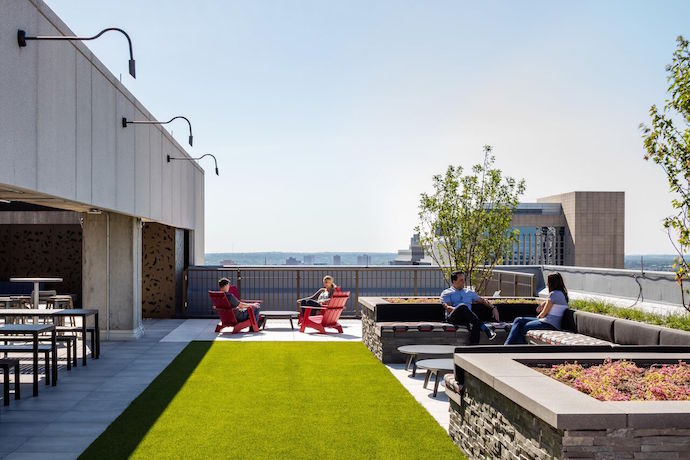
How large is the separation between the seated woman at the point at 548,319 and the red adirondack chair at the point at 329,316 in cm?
474

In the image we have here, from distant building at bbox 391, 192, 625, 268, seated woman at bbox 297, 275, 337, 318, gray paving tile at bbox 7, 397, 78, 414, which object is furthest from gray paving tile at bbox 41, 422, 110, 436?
distant building at bbox 391, 192, 625, 268

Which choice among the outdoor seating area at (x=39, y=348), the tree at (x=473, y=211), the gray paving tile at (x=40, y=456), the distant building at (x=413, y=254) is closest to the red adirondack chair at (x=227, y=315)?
the outdoor seating area at (x=39, y=348)

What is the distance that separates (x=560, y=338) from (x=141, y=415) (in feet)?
17.7

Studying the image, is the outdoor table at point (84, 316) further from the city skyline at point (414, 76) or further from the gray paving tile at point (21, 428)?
the city skyline at point (414, 76)

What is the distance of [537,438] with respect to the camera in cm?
381

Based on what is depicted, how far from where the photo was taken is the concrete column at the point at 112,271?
12633mm

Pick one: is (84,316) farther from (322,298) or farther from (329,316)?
(322,298)

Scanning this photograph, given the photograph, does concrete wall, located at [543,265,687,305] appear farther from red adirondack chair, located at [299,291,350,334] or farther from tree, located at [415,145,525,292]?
red adirondack chair, located at [299,291,350,334]

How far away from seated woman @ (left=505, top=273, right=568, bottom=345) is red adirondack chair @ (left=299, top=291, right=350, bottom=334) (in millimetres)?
4737

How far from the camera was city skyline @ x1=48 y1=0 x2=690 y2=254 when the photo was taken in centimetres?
1170

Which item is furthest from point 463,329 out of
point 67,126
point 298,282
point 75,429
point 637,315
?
point 298,282

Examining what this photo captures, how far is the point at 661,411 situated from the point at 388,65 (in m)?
14.2

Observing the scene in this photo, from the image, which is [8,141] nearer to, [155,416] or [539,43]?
[155,416]

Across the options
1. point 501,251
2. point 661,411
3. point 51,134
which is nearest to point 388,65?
point 501,251
